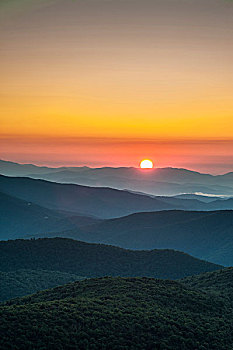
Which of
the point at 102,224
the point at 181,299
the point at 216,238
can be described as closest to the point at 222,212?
the point at 216,238

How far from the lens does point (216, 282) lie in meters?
56.2

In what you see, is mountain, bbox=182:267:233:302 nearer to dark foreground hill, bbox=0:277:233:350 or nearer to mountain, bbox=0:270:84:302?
dark foreground hill, bbox=0:277:233:350

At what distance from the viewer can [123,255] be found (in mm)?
89125

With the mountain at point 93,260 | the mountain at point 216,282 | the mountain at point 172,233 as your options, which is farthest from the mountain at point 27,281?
the mountain at point 172,233

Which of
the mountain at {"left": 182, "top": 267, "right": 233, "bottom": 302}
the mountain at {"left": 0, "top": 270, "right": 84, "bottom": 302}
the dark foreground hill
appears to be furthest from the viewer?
the mountain at {"left": 0, "top": 270, "right": 84, "bottom": 302}

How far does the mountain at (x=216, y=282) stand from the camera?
163 ft

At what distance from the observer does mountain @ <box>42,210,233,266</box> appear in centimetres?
14573

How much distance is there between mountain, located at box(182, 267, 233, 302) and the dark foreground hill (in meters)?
5.71

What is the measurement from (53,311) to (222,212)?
140m

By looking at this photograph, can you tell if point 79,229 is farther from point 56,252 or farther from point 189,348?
point 189,348

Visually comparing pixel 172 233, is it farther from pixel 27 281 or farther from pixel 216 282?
pixel 216 282

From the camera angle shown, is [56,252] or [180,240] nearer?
[56,252]

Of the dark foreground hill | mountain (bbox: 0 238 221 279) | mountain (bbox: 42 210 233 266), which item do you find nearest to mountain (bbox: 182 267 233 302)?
the dark foreground hill

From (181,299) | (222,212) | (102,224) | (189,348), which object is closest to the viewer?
(189,348)
